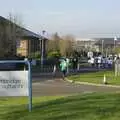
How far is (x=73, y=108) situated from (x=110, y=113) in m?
1.21

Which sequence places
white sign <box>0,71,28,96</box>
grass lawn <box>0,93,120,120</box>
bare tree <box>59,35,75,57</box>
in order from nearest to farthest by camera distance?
grass lawn <box>0,93,120,120</box>, white sign <box>0,71,28,96</box>, bare tree <box>59,35,75,57</box>

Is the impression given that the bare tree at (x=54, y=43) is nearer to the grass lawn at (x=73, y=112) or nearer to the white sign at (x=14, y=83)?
the grass lawn at (x=73, y=112)

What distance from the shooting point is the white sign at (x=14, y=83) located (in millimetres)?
11078

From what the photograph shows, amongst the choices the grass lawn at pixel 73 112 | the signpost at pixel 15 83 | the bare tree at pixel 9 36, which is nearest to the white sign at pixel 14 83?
the signpost at pixel 15 83

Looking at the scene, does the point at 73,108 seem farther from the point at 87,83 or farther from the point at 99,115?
the point at 87,83

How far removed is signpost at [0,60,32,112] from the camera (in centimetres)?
1108

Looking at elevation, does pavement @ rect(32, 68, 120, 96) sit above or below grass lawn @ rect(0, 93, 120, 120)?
below

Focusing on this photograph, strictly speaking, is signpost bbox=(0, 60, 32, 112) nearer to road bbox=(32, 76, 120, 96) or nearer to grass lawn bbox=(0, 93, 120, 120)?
grass lawn bbox=(0, 93, 120, 120)

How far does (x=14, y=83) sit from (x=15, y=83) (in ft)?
0.08

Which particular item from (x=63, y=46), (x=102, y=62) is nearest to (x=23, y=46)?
(x=63, y=46)

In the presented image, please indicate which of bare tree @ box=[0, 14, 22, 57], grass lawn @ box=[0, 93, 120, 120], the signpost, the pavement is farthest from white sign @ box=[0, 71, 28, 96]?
bare tree @ box=[0, 14, 22, 57]

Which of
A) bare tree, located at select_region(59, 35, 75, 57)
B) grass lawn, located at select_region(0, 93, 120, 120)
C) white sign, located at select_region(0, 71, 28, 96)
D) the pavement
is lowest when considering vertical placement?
the pavement

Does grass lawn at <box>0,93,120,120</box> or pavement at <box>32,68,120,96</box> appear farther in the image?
pavement at <box>32,68,120,96</box>

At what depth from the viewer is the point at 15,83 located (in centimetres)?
1109
